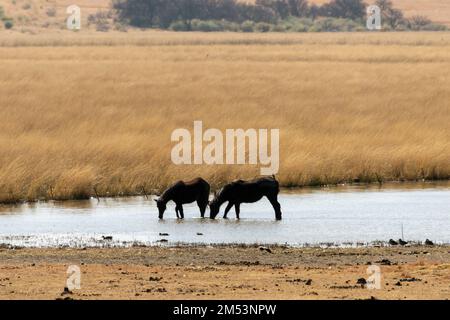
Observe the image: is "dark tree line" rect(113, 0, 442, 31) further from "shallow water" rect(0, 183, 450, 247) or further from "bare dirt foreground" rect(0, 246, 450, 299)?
"bare dirt foreground" rect(0, 246, 450, 299)

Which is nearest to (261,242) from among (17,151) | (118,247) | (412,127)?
(118,247)

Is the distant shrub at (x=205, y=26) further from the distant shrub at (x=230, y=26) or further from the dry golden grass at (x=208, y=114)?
the dry golden grass at (x=208, y=114)

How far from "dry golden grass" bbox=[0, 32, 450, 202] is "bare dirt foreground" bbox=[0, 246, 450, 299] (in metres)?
6.08

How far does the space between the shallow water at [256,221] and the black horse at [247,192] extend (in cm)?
26

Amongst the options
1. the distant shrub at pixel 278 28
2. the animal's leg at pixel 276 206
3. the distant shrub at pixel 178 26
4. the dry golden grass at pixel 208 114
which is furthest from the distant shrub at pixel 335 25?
the animal's leg at pixel 276 206

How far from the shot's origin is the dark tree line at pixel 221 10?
301ft

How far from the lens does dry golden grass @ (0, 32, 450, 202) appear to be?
66.6ft

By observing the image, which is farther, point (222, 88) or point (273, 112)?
point (222, 88)

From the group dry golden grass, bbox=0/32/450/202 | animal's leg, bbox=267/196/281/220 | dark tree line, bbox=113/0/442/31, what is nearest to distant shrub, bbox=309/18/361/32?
dark tree line, bbox=113/0/442/31

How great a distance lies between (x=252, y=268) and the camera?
40.2 feet

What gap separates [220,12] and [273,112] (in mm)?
68463

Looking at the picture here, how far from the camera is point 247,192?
55.2 ft

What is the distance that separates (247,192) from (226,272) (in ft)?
16.1

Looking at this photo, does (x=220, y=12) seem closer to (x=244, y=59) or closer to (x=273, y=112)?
(x=244, y=59)
